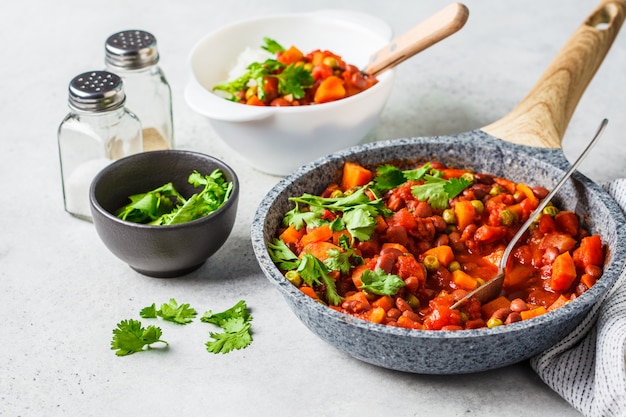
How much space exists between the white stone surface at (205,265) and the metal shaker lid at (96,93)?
0.54 meters

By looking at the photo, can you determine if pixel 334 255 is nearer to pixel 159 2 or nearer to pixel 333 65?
pixel 333 65

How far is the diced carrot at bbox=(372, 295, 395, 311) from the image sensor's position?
3158 mm

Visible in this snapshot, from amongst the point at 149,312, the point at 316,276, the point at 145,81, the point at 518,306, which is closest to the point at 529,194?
the point at 518,306

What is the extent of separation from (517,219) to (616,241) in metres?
0.41

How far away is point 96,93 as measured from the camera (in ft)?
12.9

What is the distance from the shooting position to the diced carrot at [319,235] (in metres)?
3.46

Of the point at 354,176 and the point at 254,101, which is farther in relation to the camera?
the point at 254,101

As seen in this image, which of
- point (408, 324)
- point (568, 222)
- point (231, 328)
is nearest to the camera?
point (408, 324)

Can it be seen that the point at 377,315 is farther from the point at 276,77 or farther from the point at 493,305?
the point at 276,77

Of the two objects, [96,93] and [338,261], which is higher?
[96,93]

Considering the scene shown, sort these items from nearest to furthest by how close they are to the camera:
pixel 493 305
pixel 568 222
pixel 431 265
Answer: pixel 493 305
pixel 431 265
pixel 568 222

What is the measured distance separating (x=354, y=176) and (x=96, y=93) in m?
1.13

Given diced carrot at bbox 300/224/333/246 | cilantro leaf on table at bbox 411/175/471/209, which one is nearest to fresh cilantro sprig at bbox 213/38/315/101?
cilantro leaf on table at bbox 411/175/471/209

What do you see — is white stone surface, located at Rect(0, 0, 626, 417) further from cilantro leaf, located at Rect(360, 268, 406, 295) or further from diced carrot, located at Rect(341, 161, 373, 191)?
diced carrot, located at Rect(341, 161, 373, 191)
